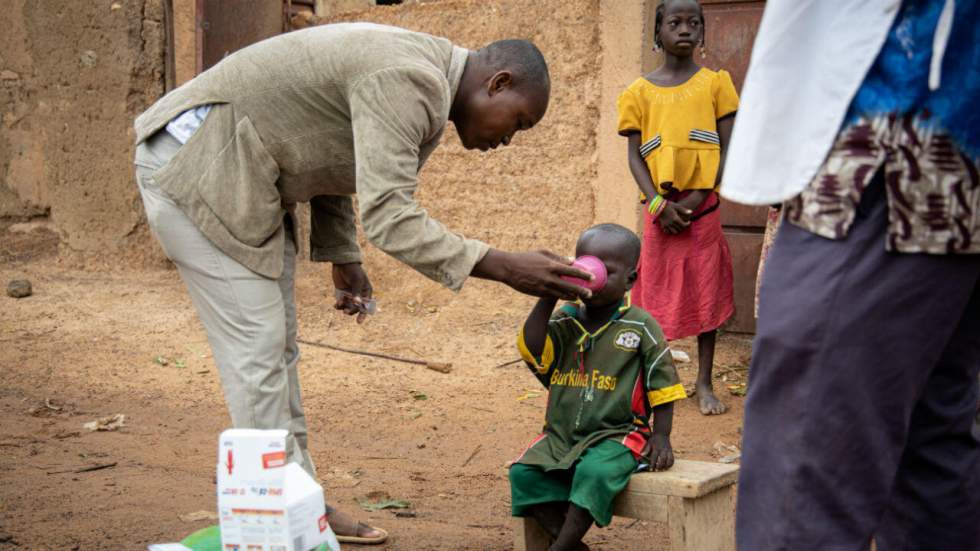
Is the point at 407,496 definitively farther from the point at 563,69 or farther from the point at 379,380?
the point at 563,69

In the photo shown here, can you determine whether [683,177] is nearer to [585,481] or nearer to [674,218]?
[674,218]

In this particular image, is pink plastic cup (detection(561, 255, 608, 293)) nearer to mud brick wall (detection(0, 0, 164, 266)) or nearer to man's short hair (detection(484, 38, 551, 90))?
man's short hair (detection(484, 38, 551, 90))

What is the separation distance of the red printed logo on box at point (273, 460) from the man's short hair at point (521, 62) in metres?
1.16

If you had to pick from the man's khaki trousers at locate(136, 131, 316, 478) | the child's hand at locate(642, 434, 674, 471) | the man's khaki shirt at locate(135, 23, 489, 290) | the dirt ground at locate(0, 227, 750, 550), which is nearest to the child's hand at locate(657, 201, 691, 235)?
the dirt ground at locate(0, 227, 750, 550)

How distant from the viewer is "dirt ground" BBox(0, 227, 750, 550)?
351cm

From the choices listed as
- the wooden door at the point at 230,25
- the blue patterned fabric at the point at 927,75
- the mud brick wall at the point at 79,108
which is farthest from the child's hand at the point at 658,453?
the mud brick wall at the point at 79,108

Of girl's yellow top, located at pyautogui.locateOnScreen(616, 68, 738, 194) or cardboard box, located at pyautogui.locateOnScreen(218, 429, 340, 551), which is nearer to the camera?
cardboard box, located at pyautogui.locateOnScreen(218, 429, 340, 551)

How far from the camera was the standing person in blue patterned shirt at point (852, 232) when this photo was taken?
158 cm

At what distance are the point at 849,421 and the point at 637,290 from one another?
3.37 metres

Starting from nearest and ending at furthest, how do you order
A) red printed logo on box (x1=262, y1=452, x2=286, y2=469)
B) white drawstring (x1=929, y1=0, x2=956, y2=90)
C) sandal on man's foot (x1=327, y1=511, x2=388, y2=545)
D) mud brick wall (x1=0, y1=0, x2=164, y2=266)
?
1. white drawstring (x1=929, y1=0, x2=956, y2=90)
2. red printed logo on box (x1=262, y1=452, x2=286, y2=469)
3. sandal on man's foot (x1=327, y1=511, x2=388, y2=545)
4. mud brick wall (x1=0, y1=0, x2=164, y2=266)

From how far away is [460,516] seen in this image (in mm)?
3590

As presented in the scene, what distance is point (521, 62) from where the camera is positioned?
265 cm

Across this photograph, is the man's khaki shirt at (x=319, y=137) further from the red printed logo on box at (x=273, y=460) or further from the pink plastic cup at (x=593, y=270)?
the red printed logo on box at (x=273, y=460)

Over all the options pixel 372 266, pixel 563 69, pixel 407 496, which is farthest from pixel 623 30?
pixel 407 496
